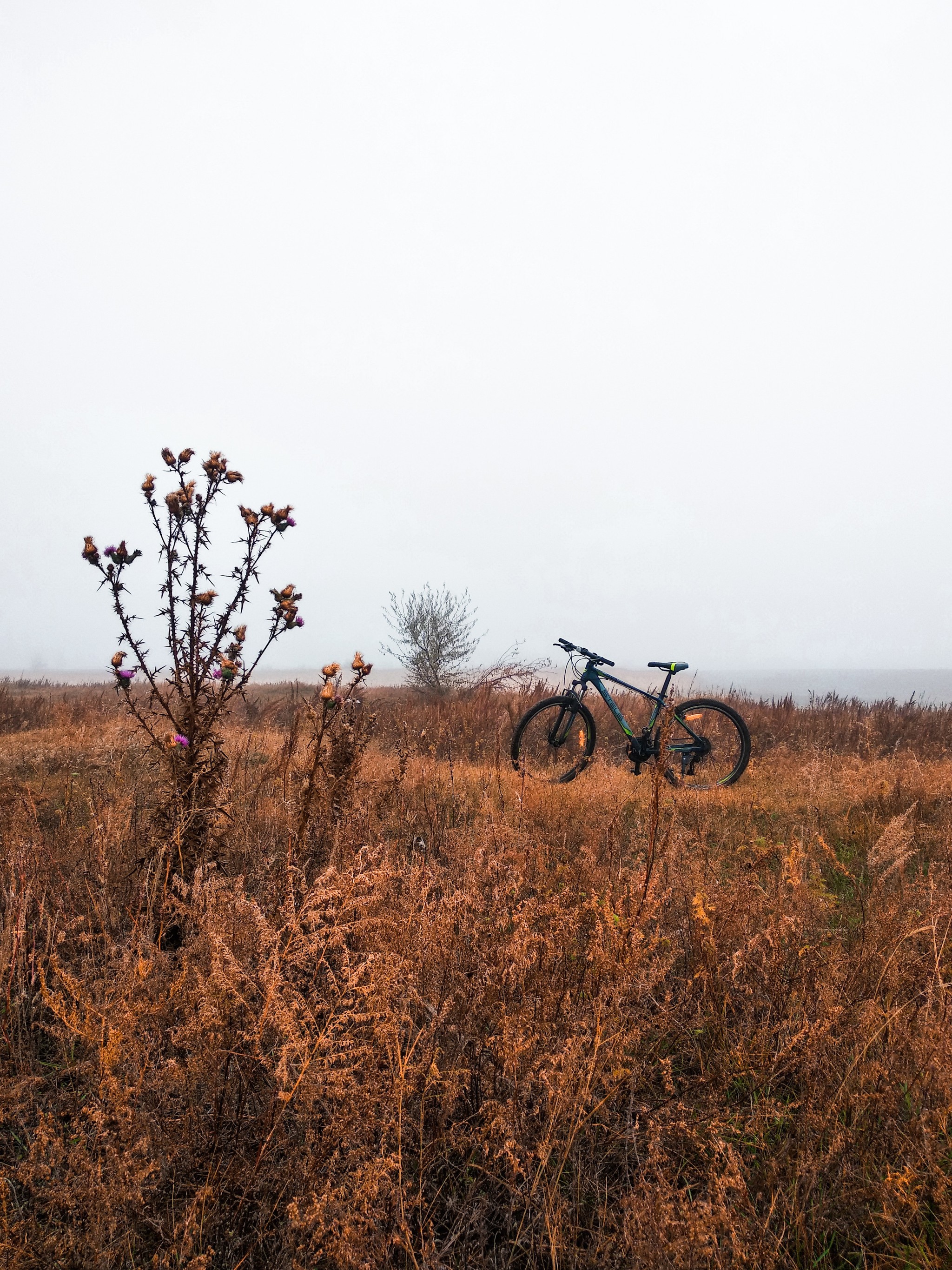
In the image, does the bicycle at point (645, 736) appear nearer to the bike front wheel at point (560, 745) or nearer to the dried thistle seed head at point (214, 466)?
the bike front wheel at point (560, 745)

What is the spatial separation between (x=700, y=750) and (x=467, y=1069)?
19.2ft

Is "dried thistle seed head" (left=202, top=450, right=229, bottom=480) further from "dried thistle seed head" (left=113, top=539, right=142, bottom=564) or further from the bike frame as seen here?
the bike frame

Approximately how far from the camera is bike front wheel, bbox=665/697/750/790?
6914 millimetres

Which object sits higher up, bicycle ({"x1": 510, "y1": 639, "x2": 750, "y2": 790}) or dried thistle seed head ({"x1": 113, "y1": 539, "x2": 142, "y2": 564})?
dried thistle seed head ({"x1": 113, "y1": 539, "x2": 142, "y2": 564})

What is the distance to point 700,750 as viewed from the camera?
23.0 feet

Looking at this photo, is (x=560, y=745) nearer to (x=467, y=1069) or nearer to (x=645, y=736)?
(x=645, y=736)

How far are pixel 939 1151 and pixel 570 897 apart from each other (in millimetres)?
1726

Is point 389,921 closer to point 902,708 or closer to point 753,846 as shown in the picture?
point 753,846

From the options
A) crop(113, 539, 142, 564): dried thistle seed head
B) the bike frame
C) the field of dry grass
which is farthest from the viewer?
the bike frame

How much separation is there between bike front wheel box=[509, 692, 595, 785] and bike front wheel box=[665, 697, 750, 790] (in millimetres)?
914

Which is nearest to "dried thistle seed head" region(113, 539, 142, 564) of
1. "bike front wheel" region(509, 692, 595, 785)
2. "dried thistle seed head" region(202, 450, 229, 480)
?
"dried thistle seed head" region(202, 450, 229, 480)

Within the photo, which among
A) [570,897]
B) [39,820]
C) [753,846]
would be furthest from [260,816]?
[753,846]

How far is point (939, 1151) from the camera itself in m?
1.53

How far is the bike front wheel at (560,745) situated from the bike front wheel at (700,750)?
36.0 inches
